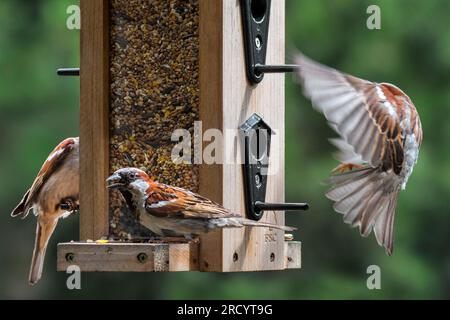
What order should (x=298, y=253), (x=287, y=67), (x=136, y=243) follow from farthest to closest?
(x=298, y=253) → (x=287, y=67) → (x=136, y=243)

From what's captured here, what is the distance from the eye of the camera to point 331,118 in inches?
224

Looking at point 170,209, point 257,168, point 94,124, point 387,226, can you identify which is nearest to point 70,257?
point 170,209

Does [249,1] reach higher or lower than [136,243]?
higher

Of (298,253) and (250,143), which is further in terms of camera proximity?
(298,253)

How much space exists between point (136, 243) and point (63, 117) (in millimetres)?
6839

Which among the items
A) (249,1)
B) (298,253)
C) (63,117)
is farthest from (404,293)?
(249,1)

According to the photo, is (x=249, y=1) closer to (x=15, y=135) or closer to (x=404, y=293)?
(x=404, y=293)

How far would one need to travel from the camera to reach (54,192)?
252 inches

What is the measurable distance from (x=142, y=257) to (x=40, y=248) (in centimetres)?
148

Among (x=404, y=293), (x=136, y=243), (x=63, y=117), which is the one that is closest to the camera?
(x=136, y=243)

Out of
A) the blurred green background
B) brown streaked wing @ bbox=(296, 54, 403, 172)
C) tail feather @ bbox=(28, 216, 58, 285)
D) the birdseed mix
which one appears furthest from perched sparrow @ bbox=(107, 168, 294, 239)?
the blurred green background

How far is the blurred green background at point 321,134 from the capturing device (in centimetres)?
1176

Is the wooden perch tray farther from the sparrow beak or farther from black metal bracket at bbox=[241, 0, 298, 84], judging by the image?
black metal bracket at bbox=[241, 0, 298, 84]

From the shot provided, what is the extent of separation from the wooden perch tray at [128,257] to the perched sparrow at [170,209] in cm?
11
